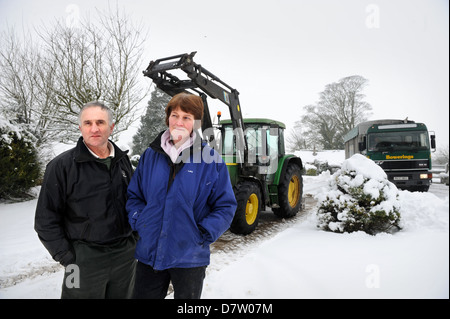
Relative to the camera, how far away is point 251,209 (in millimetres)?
4652

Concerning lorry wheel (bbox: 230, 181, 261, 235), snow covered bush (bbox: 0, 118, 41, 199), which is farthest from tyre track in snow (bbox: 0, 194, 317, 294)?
snow covered bush (bbox: 0, 118, 41, 199)

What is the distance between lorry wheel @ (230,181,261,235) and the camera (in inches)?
167

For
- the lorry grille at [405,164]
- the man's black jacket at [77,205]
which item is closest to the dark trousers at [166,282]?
the man's black jacket at [77,205]

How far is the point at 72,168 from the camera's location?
5.11 ft

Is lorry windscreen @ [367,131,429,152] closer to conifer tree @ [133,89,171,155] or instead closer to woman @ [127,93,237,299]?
woman @ [127,93,237,299]

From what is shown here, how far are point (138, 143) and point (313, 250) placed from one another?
18998 mm

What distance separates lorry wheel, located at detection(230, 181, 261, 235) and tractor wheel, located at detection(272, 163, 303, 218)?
926 mm

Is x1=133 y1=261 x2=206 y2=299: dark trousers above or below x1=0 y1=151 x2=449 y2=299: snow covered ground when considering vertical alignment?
above

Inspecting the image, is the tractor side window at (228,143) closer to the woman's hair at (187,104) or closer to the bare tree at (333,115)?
the woman's hair at (187,104)

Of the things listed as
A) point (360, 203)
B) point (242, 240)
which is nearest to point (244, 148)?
point (242, 240)

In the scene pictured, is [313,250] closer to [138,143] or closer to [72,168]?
[72,168]

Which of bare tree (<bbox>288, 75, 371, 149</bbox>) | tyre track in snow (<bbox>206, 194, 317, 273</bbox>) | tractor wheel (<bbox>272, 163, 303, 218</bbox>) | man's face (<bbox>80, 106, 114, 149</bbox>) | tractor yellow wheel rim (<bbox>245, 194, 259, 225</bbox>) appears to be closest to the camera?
man's face (<bbox>80, 106, 114, 149</bbox>)

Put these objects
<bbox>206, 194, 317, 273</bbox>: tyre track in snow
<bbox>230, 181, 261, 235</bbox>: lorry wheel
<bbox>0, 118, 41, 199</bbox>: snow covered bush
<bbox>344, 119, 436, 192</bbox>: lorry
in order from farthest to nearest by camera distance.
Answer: <bbox>344, 119, 436, 192</bbox>: lorry → <bbox>0, 118, 41, 199</bbox>: snow covered bush → <bbox>230, 181, 261, 235</bbox>: lorry wheel → <bbox>206, 194, 317, 273</bbox>: tyre track in snow
